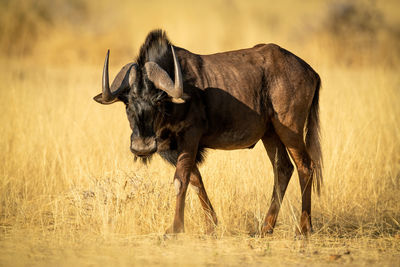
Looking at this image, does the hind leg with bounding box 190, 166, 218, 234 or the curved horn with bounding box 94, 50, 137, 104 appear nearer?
the curved horn with bounding box 94, 50, 137, 104

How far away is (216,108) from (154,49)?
84 centimetres

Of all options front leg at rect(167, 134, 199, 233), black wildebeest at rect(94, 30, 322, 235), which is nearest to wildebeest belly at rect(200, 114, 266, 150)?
black wildebeest at rect(94, 30, 322, 235)

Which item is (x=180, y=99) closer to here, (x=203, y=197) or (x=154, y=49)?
(x=154, y=49)

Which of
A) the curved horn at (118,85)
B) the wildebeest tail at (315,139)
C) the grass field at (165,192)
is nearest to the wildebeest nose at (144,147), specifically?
the curved horn at (118,85)

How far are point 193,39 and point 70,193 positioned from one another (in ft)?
40.1

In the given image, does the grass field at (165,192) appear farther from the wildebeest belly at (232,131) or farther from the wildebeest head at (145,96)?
the wildebeest head at (145,96)

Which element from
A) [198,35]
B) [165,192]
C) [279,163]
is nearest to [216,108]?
[165,192]

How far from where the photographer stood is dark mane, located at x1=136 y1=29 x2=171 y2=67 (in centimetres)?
537

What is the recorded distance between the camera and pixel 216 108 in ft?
17.9

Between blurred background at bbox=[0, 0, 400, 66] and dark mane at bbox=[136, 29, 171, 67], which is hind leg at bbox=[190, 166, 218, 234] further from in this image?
blurred background at bbox=[0, 0, 400, 66]

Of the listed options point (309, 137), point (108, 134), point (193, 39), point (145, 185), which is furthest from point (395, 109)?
point (193, 39)

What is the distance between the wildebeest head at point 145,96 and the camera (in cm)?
495

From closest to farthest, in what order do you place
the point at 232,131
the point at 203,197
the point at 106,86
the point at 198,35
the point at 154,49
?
the point at 106,86 → the point at 154,49 → the point at 232,131 → the point at 203,197 → the point at 198,35

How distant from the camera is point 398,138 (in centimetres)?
854
